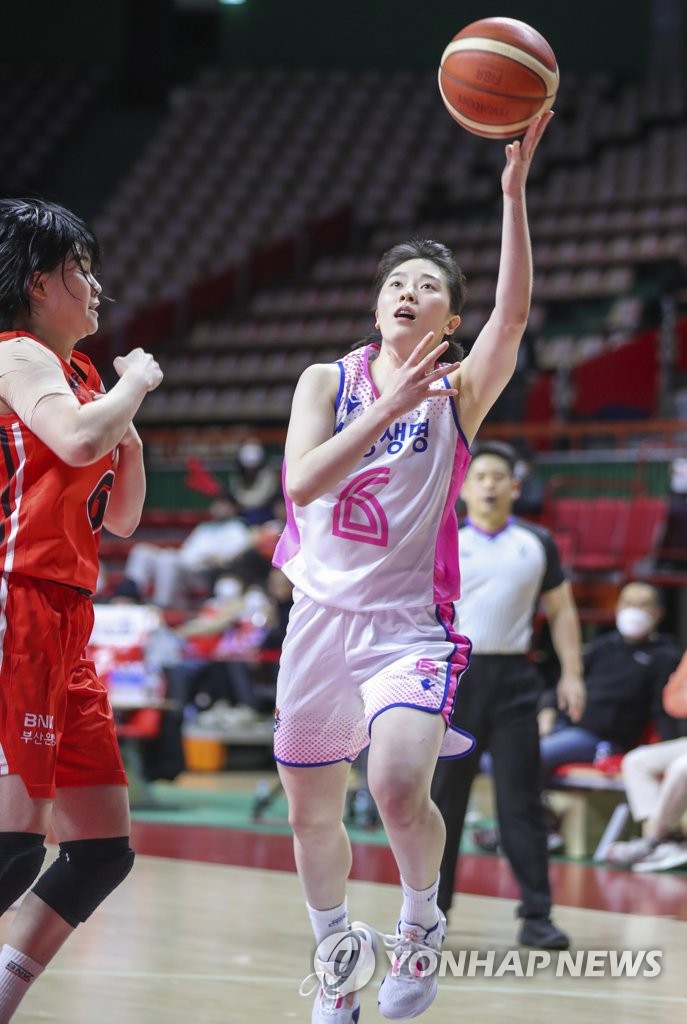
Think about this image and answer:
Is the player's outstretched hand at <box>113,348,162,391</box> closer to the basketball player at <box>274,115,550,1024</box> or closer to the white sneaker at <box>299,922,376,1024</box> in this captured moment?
the basketball player at <box>274,115,550,1024</box>

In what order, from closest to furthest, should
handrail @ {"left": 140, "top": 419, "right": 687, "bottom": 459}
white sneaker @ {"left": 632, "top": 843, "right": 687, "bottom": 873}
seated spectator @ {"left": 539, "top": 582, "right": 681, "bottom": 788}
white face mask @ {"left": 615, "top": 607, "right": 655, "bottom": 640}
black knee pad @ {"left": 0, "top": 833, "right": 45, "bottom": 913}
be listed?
1. black knee pad @ {"left": 0, "top": 833, "right": 45, "bottom": 913}
2. white sneaker @ {"left": 632, "top": 843, "right": 687, "bottom": 873}
3. seated spectator @ {"left": 539, "top": 582, "right": 681, "bottom": 788}
4. white face mask @ {"left": 615, "top": 607, "right": 655, "bottom": 640}
5. handrail @ {"left": 140, "top": 419, "right": 687, "bottom": 459}

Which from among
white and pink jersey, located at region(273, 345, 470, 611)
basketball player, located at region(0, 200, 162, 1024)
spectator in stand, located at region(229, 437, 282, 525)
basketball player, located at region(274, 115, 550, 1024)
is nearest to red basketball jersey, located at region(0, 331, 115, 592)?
basketball player, located at region(0, 200, 162, 1024)

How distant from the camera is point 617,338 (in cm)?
1493

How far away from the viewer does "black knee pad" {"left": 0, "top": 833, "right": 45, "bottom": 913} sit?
3057 mm

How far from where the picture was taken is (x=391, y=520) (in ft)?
11.9

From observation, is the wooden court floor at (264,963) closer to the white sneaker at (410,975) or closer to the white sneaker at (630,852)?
the white sneaker at (410,975)

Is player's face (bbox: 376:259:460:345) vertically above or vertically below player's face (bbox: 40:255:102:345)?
above

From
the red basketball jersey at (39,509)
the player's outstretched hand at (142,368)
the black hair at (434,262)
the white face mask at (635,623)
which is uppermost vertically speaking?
the black hair at (434,262)

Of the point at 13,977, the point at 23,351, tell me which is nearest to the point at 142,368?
the point at 23,351

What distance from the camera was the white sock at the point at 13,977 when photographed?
10.7 ft

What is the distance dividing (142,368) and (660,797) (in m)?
4.83

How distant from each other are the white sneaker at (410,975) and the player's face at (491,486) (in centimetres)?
255

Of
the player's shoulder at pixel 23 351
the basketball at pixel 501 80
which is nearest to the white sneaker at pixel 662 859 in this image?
the basketball at pixel 501 80

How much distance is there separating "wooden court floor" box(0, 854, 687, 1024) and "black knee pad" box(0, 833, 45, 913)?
0.86 m
